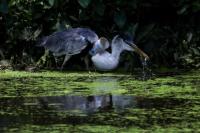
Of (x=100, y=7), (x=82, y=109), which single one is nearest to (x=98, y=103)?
(x=82, y=109)

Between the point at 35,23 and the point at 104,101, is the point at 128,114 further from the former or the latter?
the point at 35,23

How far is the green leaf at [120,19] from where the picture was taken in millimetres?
9164

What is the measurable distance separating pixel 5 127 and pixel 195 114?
1484 millimetres

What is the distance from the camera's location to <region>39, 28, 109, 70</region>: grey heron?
8.57 m

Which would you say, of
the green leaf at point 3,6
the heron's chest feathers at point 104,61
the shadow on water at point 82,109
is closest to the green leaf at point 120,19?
the heron's chest feathers at point 104,61

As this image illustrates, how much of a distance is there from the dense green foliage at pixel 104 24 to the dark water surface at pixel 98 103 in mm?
1095

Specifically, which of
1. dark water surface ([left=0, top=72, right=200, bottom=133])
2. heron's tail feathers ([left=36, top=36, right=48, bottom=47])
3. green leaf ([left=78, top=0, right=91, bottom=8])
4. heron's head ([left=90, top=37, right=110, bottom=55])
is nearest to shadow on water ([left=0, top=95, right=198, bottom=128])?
dark water surface ([left=0, top=72, right=200, bottom=133])

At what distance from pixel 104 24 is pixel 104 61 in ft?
3.78

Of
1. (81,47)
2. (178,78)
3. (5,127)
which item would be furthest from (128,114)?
(81,47)

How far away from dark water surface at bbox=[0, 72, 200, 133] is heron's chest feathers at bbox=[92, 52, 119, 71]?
318 millimetres

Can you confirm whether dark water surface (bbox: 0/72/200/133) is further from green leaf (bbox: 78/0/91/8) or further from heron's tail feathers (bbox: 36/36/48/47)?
green leaf (bbox: 78/0/91/8)

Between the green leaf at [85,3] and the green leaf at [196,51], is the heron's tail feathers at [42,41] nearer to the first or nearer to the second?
the green leaf at [85,3]

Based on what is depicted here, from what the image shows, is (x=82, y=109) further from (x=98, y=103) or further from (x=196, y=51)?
(x=196, y=51)

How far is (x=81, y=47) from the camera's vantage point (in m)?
8.59
